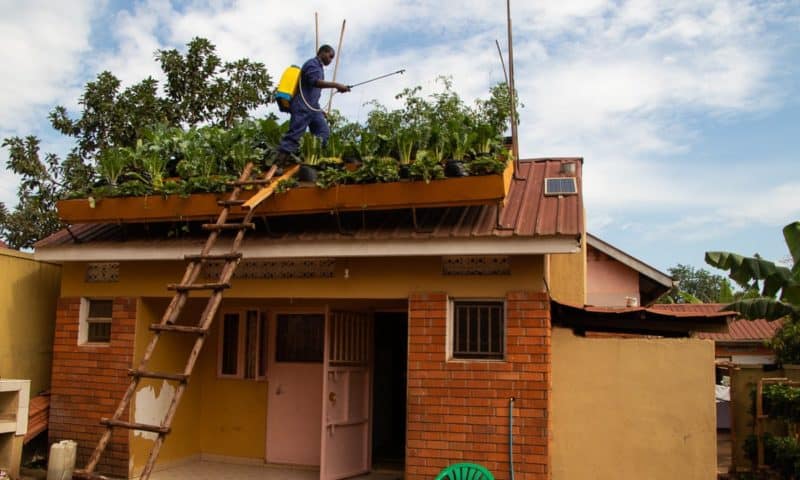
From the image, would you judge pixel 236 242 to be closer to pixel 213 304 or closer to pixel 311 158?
pixel 213 304

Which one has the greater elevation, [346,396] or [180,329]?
[180,329]

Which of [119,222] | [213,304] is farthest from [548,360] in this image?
[119,222]

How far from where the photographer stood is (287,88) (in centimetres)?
923

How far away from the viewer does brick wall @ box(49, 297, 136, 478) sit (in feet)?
29.7

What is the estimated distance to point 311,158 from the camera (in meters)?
8.74

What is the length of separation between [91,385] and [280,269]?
9.58ft

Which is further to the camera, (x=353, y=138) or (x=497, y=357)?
(x=353, y=138)

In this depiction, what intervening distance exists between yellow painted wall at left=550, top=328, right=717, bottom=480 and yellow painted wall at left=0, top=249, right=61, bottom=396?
706 centimetres

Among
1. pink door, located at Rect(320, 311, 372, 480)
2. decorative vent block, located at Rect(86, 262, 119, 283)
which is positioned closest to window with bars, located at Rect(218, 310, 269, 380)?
pink door, located at Rect(320, 311, 372, 480)

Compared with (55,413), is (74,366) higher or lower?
higher

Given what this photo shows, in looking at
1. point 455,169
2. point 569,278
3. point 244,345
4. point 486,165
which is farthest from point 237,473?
point 569,278

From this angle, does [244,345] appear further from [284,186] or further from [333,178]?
[333,178]

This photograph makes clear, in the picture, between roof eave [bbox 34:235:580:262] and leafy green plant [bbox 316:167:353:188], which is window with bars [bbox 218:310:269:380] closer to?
roof eave [bbox 34:235:580:262]

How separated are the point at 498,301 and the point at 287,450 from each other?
13.7ft
